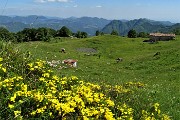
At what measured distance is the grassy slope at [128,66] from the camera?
1439 centimetres

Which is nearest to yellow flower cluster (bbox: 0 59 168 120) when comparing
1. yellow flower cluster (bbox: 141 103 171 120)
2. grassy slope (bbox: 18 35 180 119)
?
yellow flower cluster (bbox: 141 103 171 120)

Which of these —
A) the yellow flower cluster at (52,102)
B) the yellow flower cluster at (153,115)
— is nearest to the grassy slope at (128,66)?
the yellow flower cluster at (153,115)

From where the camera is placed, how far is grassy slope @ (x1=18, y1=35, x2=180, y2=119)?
1439cm

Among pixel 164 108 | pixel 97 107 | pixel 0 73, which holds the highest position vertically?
pixel 0 73

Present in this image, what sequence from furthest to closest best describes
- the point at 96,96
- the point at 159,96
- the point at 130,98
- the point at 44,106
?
the point at 159,96 → the point at 130,98 → the point at 96,96 → the point at 44,106

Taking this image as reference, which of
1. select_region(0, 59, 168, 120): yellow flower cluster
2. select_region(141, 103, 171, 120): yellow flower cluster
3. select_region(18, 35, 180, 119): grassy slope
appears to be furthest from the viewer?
select_region(18, 35, 180, 119): grassy slope

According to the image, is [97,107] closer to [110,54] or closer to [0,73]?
[0,73]

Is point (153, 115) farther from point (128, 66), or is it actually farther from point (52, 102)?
point (128, 66)

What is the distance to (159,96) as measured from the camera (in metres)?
14.4

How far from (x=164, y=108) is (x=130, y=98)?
1702 mm

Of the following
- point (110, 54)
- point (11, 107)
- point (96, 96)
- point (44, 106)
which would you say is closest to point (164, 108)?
point (96, 96)

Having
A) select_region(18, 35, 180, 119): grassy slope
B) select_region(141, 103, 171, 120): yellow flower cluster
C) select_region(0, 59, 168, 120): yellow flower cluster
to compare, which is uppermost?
select_region(0, 59, 168, 120): yellow flower cluster

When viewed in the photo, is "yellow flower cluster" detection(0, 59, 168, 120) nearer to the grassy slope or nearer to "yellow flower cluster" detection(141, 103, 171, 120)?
"yellow flower cluster" detection(141, 103, 171, 120)

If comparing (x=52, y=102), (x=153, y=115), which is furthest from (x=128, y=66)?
(x=52, y=102)
